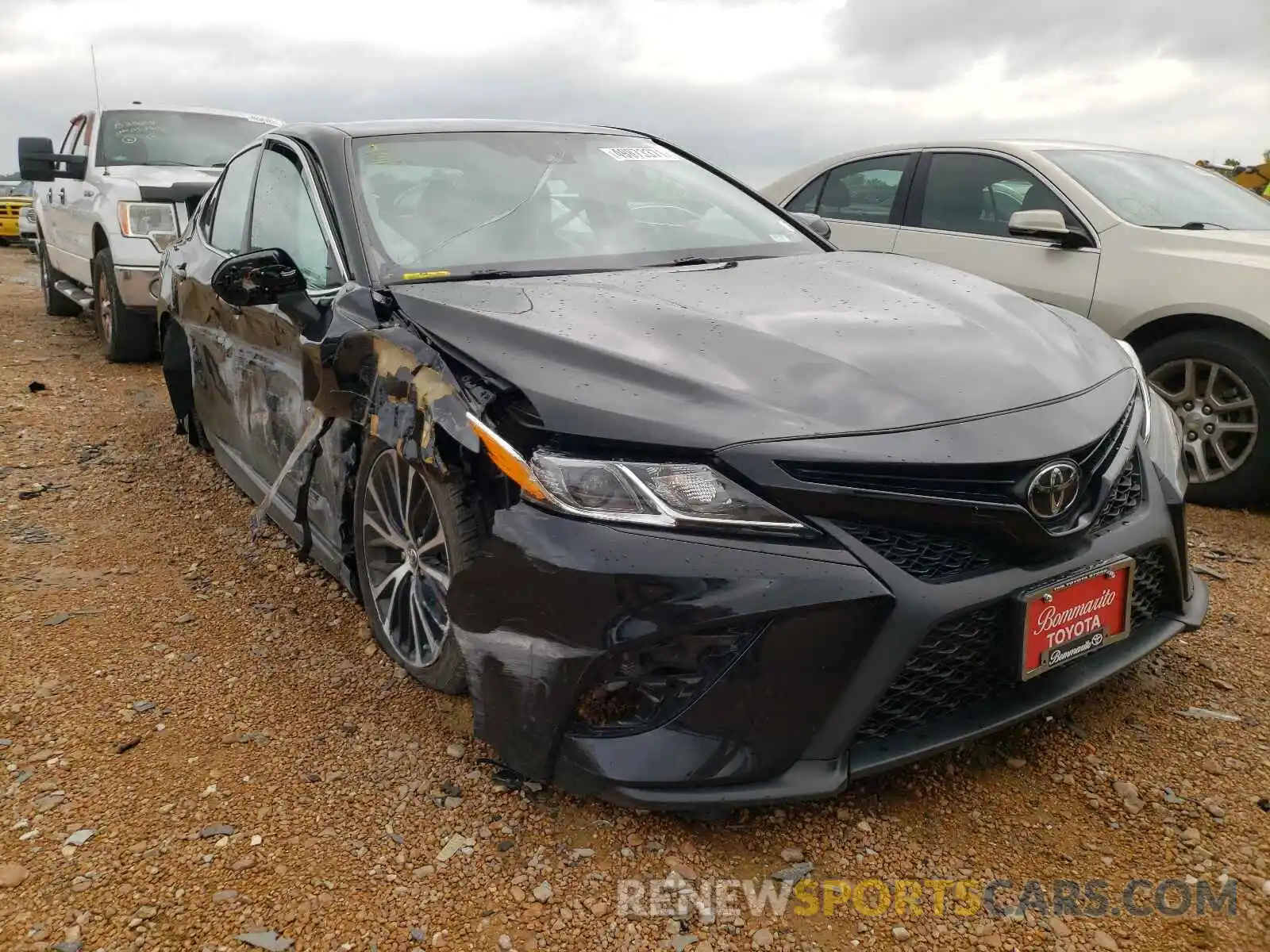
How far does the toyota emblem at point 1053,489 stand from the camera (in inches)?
75.4

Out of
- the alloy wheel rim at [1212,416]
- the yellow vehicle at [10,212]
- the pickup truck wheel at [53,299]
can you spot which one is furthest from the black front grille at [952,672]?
the yellow vehicle at [10,212]

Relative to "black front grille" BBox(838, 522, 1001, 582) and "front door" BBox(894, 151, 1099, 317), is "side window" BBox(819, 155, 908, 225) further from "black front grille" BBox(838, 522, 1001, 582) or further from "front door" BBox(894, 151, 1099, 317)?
"black front grille" BBox(838, 522, 1001, 582)

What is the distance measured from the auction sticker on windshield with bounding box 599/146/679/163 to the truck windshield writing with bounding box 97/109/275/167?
476 centimetres

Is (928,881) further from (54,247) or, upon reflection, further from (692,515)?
(54,247)

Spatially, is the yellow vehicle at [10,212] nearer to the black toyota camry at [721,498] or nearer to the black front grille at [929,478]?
the black toyota camry at [721,498]

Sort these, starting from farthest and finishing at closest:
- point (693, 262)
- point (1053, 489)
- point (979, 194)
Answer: point (979, 194) < point (693, 262) < point (1053, 489)

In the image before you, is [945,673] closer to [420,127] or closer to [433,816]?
[433,816]

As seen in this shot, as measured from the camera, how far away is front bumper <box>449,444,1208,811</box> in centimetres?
178

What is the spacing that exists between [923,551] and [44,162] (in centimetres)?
730

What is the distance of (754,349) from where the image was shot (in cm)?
211

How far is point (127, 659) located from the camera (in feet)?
9.53

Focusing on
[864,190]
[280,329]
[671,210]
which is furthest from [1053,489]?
[864,190]

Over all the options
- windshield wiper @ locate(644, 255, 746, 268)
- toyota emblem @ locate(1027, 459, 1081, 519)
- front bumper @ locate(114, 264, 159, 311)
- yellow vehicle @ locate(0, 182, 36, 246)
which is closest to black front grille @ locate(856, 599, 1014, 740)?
toyota emblem @ locate(1027, 459, 1081, 519)

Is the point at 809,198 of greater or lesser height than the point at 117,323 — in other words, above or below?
above
